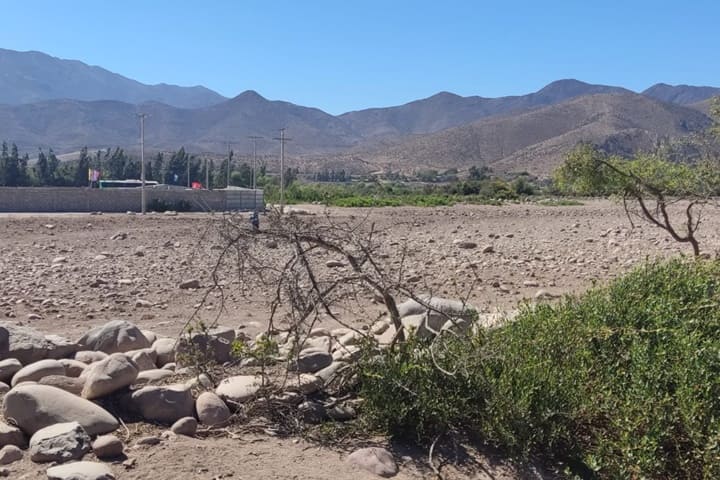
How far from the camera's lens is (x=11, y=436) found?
4.82m

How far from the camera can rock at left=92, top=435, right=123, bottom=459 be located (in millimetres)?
4633

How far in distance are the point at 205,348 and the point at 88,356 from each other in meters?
1.15

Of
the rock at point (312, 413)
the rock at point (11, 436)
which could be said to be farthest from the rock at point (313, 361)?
the rock at point (11, 436)

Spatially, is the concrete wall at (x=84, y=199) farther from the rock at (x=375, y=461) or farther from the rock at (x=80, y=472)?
the rock at (x=80, y=472)

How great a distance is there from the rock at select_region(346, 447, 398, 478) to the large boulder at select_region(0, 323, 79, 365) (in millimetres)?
3442

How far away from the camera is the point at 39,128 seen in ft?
600

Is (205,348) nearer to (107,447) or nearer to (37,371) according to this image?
(37,371)

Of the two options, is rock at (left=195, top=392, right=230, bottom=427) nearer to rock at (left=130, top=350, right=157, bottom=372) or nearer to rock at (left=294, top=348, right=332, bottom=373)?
rock at (left=294, top=348, right=332, bottom=373)

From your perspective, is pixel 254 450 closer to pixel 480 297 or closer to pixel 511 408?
pixel 511 408

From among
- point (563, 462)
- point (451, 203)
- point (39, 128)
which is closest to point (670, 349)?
point (563, 462)

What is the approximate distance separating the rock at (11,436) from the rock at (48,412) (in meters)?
0.06

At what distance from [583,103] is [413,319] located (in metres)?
110

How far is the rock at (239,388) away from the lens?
18.3 ft

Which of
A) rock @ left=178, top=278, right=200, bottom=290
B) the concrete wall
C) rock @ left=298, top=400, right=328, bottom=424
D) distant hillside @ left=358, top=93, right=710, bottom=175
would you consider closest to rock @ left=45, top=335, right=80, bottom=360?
rock @ left=298, top=400, right=328, bottom=424
